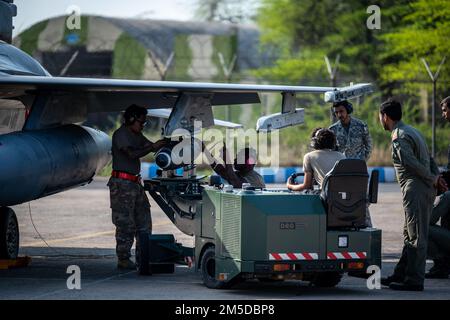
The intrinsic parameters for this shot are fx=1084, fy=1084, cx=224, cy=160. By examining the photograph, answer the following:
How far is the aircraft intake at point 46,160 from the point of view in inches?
490

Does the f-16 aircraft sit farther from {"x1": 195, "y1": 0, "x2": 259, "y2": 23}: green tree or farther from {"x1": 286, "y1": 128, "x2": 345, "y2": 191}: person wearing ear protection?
{"x1": 195, "y1": 0, "x2": 259, "y2": 23}: green tree

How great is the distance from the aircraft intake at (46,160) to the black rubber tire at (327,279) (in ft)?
11.7

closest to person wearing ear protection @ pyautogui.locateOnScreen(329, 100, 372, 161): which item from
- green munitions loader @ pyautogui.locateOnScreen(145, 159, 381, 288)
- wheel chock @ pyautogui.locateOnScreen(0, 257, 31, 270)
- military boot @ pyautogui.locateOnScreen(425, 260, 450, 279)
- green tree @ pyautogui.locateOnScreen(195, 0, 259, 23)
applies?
military boot @ pyautogui.locateOnScreen(425, 260, 450, 279)

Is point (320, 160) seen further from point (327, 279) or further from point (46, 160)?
point (46, 160)

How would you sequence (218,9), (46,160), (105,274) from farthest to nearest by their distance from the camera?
(218,9) → (105,274) → (46,160)

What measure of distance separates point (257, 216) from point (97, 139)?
5453 mm

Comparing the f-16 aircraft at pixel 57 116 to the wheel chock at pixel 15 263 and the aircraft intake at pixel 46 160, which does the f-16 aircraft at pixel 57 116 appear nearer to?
the aircraft intake at pixel 46 160

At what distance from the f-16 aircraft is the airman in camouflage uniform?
137 centimetres

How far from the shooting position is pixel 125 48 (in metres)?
42.5

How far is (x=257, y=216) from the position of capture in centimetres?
1106

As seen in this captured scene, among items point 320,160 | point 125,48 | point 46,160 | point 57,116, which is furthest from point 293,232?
point 125,48

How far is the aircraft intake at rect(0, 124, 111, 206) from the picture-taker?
40.9 feet

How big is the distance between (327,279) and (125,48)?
31.3 m

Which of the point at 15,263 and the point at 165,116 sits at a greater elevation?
the point at 165,116
